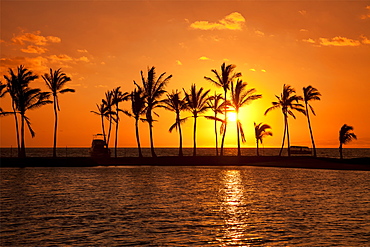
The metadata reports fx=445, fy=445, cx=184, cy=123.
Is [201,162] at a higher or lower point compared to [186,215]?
higher

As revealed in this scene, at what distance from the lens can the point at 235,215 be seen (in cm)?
1934

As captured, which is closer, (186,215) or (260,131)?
(186,215)

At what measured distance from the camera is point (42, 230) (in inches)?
631

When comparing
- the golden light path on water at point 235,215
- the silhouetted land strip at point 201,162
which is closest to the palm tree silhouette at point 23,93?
the silhouetted land strip at point 201,162

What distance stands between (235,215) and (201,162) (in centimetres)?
4136

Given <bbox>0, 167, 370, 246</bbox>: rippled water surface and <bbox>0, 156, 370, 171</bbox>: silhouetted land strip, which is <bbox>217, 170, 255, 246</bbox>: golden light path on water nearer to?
<bbox>0, 167, 370, 246</bbox>: rippled water surface

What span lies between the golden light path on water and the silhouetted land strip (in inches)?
1000

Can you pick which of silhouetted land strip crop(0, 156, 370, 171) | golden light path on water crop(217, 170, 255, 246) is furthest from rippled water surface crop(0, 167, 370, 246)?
silhouetted land strip crop(0, 156, 370, 171)

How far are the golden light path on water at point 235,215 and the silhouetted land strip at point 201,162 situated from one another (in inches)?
1000

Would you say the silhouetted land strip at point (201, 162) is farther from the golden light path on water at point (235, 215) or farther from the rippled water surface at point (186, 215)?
the golden light path on water at point (235, 215)

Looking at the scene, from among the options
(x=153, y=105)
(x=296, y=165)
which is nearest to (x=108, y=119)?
(x=153, y=105)

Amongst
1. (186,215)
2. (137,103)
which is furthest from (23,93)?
(186,215)

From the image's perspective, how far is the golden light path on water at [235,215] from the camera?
14.4m

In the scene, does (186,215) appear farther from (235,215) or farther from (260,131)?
(260,131)
